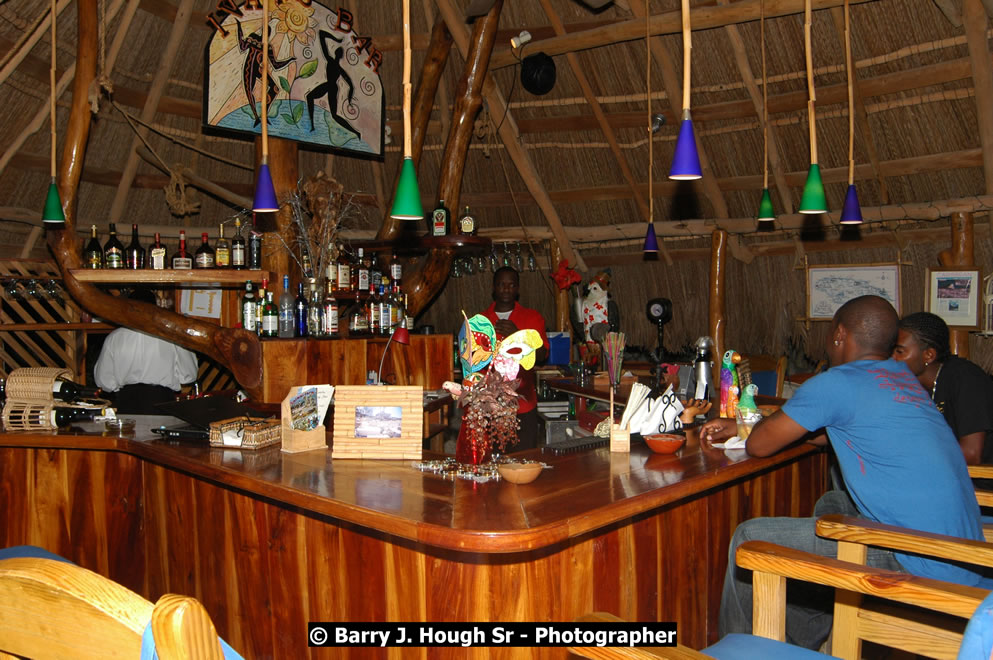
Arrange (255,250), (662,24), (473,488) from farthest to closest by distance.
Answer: (662,24), (255,250), (473,488)

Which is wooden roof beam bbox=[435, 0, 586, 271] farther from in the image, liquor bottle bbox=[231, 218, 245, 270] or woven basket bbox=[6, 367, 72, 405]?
woven basket bbox=[6, 367, 72, 405]

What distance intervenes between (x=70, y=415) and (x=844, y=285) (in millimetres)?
6370

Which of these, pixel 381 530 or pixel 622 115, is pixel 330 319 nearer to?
pixel 381 530

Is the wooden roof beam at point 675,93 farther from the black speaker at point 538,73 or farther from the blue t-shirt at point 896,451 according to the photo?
the blue t-shirt at point 896,451

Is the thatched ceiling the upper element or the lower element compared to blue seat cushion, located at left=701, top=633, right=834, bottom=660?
upper

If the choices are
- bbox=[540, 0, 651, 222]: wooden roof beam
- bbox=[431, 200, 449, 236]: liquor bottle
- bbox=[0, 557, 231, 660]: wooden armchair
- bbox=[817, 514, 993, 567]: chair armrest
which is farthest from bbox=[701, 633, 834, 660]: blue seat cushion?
bbox=[540, 0, 651, 222]: wooden roof beam

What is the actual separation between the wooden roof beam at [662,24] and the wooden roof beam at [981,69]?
710mm

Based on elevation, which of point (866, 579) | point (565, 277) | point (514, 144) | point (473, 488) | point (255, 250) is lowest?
point (866, 579)

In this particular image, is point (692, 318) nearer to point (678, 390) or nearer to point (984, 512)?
point (678, 390)

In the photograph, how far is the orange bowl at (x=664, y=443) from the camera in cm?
283

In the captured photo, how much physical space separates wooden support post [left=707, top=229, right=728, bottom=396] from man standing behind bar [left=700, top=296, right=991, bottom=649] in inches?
179

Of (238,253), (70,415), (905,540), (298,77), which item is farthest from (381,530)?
(298,77)

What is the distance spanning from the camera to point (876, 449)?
2500 millimetres

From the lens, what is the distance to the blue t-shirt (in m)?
2.42
